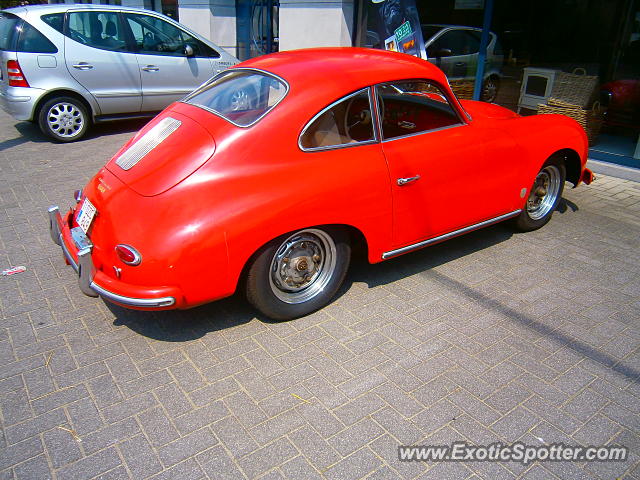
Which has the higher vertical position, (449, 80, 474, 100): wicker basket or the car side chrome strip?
(449, 80, 474, 100): wicker basket

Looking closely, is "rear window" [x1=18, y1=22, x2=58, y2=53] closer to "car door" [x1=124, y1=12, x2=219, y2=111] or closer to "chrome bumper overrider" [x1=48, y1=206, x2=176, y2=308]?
"car door" [x1=124, y1=12, x2=219, y2=111]

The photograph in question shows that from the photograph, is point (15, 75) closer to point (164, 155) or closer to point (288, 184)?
point (164, 155)

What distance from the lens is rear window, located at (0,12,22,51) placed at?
24.0 ft

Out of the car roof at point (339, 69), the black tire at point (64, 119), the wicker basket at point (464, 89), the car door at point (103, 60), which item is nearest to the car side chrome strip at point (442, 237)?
the car roof at point (339, 69)

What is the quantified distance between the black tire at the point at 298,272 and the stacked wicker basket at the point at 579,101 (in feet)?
18.4

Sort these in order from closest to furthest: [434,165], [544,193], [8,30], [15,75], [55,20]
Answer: [434,165], [544,193], [15,75], [8,30], [55,20]

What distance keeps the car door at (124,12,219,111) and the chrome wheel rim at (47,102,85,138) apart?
103 centimetres

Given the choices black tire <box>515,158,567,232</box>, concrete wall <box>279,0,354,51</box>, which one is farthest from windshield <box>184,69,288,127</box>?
concrete wall <box>279,0,354,51</box>

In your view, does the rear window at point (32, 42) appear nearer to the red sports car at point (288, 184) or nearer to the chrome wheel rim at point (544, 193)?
the red sports car at point (288, 184)

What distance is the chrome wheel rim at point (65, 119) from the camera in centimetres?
766

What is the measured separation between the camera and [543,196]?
16.9 feet

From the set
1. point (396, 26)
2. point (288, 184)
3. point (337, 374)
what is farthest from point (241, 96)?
point (396, 26)

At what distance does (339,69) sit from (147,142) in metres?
1.48
